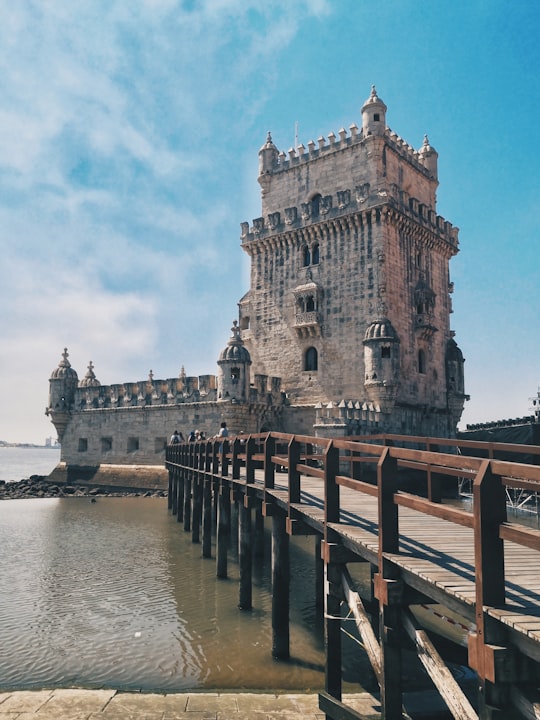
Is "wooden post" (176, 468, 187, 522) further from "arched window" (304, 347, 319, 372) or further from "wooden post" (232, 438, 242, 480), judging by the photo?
"wooden post" (232, 438, 242, 480)

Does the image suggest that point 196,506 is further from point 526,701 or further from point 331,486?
point 526,701

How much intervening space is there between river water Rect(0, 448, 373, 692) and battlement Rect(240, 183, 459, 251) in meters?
17.9

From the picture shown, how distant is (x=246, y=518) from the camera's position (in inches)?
469

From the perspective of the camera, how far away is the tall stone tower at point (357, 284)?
91.5ft

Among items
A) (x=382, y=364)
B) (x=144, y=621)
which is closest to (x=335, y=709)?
(x=144, y=621)

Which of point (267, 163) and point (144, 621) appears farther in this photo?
point (267, 163)

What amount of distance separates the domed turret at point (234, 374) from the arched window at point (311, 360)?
366 cm

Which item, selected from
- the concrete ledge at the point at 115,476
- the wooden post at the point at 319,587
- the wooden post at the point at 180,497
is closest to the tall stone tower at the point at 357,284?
the wooden post at the point at 180,497

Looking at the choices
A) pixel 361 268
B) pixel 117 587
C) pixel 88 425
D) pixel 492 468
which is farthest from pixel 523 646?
pixel 88 425

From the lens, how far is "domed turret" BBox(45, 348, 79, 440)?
3762 centimetres

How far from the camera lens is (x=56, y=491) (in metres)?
33.6

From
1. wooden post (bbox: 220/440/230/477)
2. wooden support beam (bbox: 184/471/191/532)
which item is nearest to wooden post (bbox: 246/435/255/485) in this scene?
wooden post (bbox: 220/440/230/477)

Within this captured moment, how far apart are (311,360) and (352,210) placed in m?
8.07

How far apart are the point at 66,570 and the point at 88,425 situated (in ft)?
75.6
